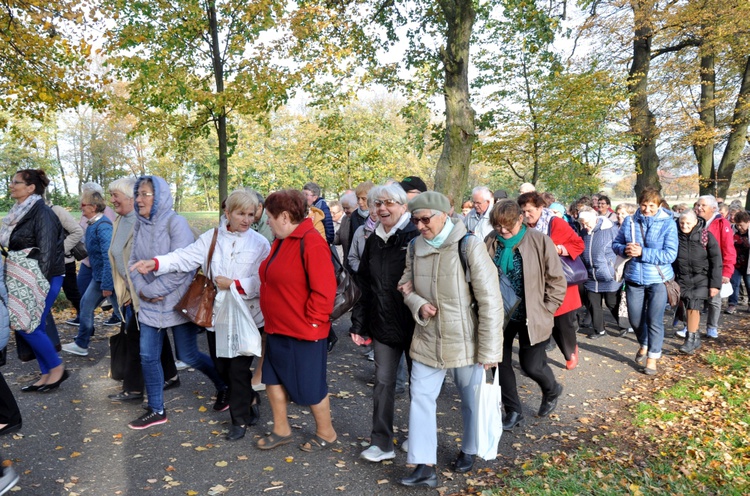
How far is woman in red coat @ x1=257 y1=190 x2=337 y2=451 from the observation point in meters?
3.95

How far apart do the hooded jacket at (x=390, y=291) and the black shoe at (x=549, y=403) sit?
77.7 inches

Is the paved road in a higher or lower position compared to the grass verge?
higher

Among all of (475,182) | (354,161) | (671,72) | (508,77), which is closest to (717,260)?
(354,161)

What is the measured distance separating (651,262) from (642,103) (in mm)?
17231

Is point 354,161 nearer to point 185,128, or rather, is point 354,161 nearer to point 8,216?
point 185,128

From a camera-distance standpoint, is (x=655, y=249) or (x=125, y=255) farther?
(x=655, y=249)

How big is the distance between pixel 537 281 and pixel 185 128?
388 inches

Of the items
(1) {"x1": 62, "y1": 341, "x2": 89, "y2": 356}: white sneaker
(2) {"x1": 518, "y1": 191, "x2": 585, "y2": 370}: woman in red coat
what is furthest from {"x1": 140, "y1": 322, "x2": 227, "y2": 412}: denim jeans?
(2) {"x1": 518, "y1": 191, "x2": 585, "y2": 370}: woman in red coat

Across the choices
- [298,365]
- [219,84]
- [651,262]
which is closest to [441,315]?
[298,365]

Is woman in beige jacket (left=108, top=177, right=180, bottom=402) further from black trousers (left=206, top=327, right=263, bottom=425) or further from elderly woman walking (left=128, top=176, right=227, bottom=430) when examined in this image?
black trousers (left=206, top=327, right=263, bottom=425)

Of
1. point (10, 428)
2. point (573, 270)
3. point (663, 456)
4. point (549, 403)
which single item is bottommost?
point (663, 456)

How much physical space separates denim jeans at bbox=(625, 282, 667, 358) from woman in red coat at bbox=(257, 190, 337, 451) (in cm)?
434

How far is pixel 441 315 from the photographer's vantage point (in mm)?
3721

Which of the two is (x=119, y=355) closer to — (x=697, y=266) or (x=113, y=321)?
(x=113, y=321)
